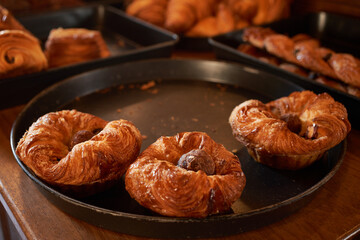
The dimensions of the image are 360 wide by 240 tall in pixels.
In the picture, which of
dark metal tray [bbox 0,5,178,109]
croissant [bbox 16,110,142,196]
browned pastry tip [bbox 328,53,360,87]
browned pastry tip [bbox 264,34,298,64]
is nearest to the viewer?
croissant [bbox 16,110,142,196]

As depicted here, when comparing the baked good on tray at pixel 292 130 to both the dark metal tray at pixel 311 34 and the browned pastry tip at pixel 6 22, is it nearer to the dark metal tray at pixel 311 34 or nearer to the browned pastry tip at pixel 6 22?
the dark metal tray at pixel 311 34

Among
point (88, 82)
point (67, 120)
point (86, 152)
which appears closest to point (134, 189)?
point (86, 152)

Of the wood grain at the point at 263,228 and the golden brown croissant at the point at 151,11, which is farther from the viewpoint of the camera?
the golden brown croissant at the point at 151,11

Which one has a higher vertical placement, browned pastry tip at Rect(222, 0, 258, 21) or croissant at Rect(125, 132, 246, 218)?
browned pastry tip at Rect(222, 0, 258, 21)

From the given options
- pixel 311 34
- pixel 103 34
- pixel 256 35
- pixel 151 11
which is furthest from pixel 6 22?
pixel 311 34

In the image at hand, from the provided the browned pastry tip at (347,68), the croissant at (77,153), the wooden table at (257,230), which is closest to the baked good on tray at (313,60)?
the browned pastry tip at (347,68)

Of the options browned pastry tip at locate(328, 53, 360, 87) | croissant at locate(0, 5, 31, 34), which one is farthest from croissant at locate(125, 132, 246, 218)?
croissant at locate(0, 5, 31, 34)

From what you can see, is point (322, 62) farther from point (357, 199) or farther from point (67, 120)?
point (67, 120)

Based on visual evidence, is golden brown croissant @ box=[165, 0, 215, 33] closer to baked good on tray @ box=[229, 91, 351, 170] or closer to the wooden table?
baked good on tray @ box=[229, 91, 351, 170]
